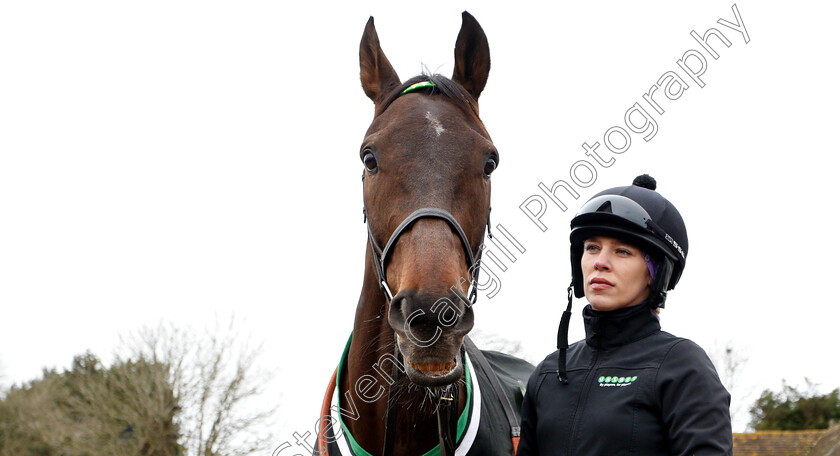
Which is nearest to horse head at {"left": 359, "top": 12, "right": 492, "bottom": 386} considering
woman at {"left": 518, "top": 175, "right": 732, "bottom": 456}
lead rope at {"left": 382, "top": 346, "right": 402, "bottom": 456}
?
lead rope at {"left": 382, "top": 346, "right": 402, "bottom": 456}

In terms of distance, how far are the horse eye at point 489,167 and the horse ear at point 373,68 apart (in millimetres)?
1014

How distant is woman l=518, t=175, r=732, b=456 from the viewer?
2359mm

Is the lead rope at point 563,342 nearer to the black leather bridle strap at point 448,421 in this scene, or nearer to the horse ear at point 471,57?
the black leather bridle strap at point 448,421

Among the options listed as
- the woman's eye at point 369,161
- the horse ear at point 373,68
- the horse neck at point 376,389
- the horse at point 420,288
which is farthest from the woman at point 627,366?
the horse ear at point 373,68

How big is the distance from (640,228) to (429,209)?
930mm

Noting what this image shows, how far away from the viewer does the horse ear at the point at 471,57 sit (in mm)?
4160

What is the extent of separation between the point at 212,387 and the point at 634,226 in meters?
19.6

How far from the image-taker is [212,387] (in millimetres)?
20344

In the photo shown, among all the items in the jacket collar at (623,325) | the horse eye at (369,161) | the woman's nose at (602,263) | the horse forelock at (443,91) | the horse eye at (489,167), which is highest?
the horse forelock at (443,91)

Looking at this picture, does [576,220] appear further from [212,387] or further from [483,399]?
[212,387]

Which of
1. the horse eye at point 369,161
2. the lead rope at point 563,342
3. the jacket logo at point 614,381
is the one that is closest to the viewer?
the jacket logo at point 614,381

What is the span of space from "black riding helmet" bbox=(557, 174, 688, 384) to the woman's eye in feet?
3.64

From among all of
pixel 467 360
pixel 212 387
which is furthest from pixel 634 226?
pixel 212 387

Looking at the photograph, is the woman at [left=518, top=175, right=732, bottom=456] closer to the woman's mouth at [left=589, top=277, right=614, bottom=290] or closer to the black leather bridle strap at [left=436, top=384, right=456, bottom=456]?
the woman's mouth at [left=589, top=277, right=614, bottom=290]
